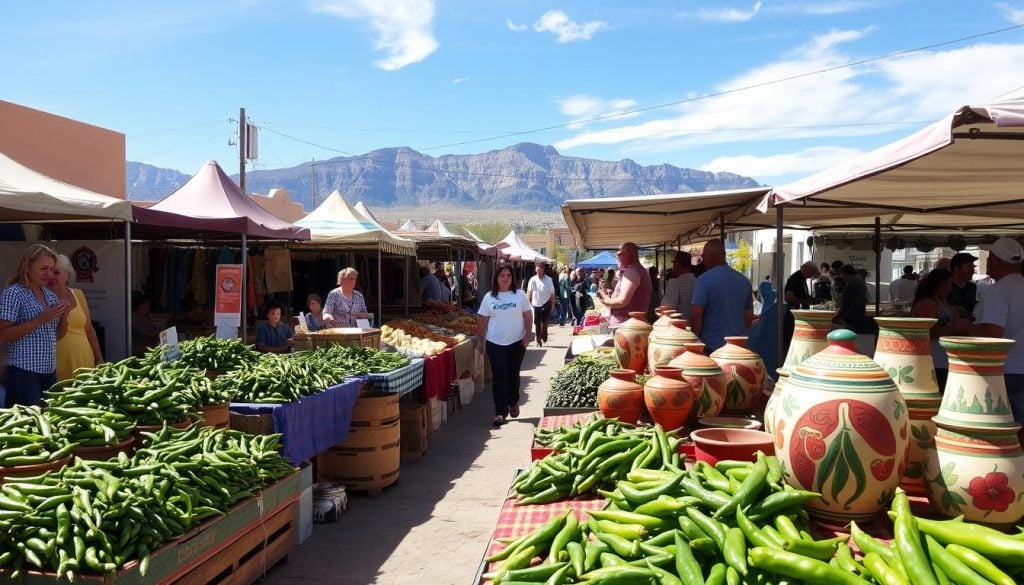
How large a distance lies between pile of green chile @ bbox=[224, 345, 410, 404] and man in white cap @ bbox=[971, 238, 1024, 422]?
468cm

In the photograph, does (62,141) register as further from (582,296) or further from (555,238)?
(555,238)

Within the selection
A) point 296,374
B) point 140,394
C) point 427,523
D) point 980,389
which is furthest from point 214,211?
point 980,389

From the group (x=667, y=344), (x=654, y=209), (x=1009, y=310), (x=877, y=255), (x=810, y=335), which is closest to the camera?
(x=810, y=335)

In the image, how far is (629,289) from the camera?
23.0 feet

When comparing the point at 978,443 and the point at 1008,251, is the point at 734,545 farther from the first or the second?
the point at 1008,251

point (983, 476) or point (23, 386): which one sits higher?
point (983, 476)

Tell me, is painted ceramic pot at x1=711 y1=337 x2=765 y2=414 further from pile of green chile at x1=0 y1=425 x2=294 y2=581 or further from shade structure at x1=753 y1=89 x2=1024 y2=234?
pile of green chile at x1=0 y1=425 x2=294 y2=581

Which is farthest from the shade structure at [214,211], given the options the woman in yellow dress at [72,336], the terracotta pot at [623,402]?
the terracotta pot at [623,402]

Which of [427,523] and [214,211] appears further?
[214,211]

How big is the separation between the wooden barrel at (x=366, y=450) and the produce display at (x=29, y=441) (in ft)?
8.77

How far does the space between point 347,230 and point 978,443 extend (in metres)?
9.38

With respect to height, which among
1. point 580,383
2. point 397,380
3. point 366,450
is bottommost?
point 366,450

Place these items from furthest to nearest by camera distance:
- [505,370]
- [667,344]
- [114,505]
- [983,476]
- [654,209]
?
[505,370] < [654,209] < [667,344] < [114,505] < [983,476]

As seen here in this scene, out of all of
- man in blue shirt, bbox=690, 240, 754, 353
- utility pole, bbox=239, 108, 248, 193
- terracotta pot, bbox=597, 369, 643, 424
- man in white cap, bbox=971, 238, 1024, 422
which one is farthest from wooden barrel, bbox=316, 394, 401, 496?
utility pole, bbox=239, 108, 248, 193
